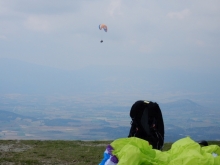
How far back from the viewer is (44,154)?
11867mm

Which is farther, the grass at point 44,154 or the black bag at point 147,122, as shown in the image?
the grass at point 44,154

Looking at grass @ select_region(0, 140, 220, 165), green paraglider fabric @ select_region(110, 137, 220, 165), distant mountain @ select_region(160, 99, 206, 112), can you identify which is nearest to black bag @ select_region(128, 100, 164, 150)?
grass @ select_region(0, 140, 220, 165)

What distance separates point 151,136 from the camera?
791 cm

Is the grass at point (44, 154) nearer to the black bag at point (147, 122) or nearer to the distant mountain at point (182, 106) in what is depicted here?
the black bag at point (147, 122)

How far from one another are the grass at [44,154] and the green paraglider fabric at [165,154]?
6636 mm

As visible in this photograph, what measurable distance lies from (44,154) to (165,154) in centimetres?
837

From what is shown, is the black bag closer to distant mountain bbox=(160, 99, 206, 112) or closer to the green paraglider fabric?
the green paraglider fabric

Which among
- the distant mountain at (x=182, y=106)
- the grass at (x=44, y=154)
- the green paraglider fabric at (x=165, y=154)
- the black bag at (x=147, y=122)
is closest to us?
the green paraglider fabric at (x=165, y=154)

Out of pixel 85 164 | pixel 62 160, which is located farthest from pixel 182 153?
pixel 62 160

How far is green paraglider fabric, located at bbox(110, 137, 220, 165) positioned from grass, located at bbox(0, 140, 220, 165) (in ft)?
21.8

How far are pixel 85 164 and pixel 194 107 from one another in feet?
471

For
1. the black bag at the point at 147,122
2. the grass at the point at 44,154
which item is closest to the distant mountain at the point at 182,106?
the grass at the point at 44,154

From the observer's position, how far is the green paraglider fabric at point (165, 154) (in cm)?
356

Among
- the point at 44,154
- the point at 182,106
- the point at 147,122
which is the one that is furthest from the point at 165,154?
→ the point at 182,106
